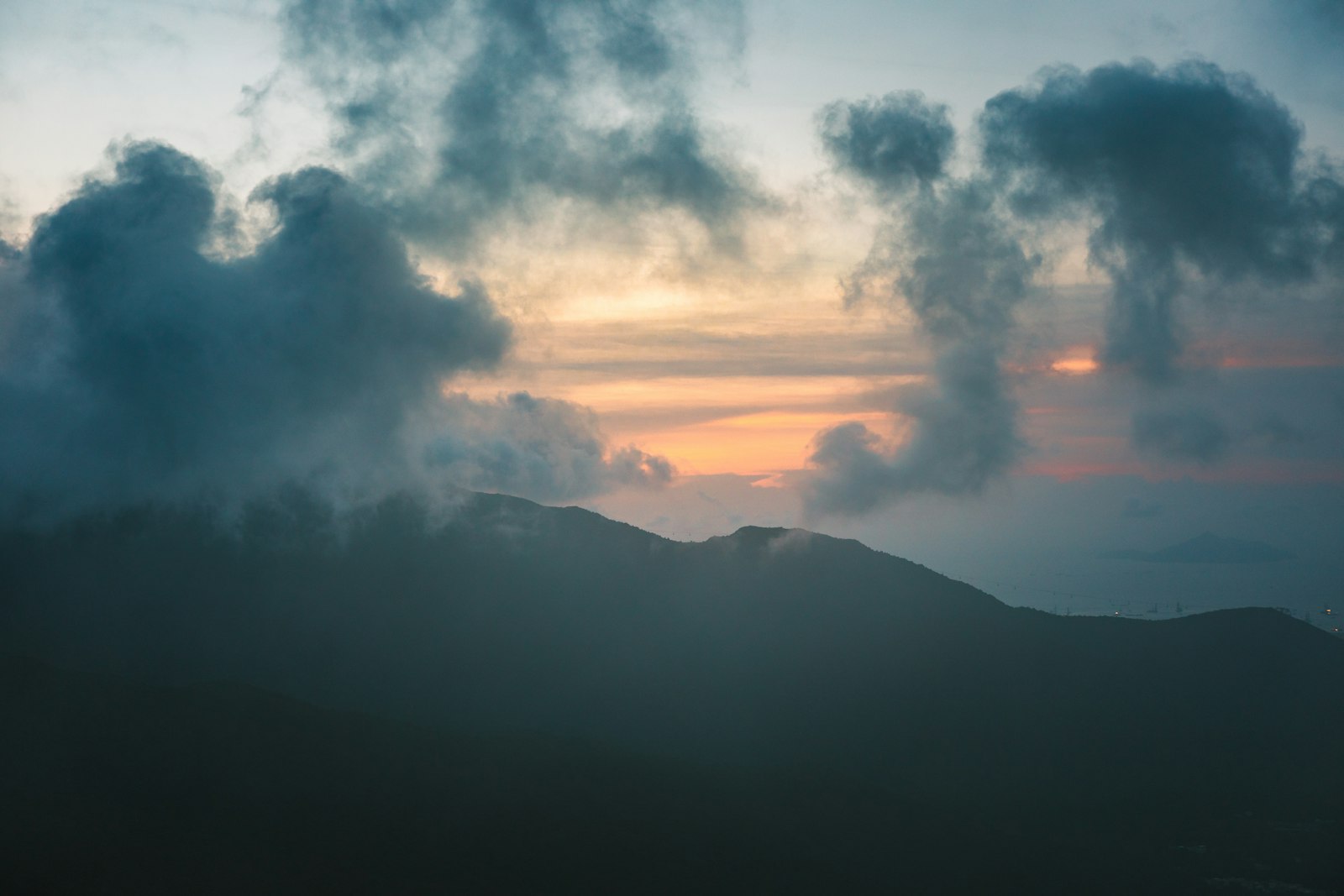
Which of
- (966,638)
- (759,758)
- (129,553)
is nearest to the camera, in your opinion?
(759,758)

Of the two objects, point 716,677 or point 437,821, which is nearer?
point 437,821

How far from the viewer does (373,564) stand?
623ft

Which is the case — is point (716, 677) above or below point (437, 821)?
above

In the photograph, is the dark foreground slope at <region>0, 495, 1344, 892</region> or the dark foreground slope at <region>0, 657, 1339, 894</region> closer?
the dark foreground slope at <region>0, 657, 1339, 894</region>

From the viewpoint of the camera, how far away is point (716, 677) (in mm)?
183250

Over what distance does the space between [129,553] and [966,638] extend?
155198mm

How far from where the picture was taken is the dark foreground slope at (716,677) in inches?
6442

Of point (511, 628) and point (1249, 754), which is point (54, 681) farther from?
point (1249, 754)

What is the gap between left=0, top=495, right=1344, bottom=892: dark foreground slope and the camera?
6442 inches

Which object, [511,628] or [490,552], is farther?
[490,552]

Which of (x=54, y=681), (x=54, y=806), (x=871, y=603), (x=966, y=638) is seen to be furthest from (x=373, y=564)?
(x=966, y=638)

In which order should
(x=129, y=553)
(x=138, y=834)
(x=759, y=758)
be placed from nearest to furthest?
(x=138, y=834) < (x=759, y=758) < (x=129, y=553)

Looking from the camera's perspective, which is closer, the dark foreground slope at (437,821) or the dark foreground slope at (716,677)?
the dark foreground slope at (437,821)

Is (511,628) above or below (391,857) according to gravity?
A: above
